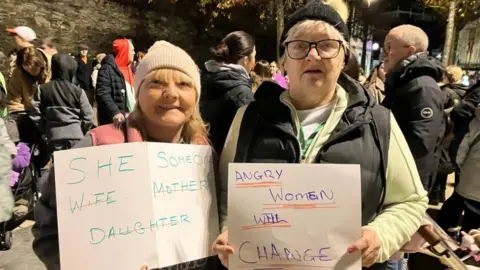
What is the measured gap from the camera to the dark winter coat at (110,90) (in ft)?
15.1

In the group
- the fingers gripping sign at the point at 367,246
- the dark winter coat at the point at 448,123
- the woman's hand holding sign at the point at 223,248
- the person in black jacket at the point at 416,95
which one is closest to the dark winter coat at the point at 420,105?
the person in black jacket at the point at 416,95

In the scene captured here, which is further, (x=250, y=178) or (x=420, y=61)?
(x=420, y=61)

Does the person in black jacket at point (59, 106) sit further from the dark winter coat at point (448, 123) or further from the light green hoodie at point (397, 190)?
the dark winter coat at point (448, 123)

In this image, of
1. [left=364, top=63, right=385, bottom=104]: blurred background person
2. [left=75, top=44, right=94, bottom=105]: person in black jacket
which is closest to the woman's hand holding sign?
[left=364, top=63, right=385, bottom=104]: blurred background person

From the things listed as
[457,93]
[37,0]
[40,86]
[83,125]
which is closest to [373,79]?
[457,93]

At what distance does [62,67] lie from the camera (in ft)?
14.7

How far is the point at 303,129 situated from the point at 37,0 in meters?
11.4

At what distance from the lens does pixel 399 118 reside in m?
3.14

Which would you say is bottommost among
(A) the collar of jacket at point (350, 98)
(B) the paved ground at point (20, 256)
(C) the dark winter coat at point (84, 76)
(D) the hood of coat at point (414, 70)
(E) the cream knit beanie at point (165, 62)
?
(B) the paved ground at point (20, 256)

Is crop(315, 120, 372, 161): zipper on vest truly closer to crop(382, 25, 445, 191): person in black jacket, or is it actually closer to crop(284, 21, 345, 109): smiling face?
crop(284, 21, 345, 109): smiling face

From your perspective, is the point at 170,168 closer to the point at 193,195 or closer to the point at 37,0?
the point at 193,195

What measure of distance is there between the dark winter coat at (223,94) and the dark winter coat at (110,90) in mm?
1640

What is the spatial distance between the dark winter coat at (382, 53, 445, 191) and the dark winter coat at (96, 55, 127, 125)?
9.54 feet

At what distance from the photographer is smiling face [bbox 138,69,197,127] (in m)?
1.50
